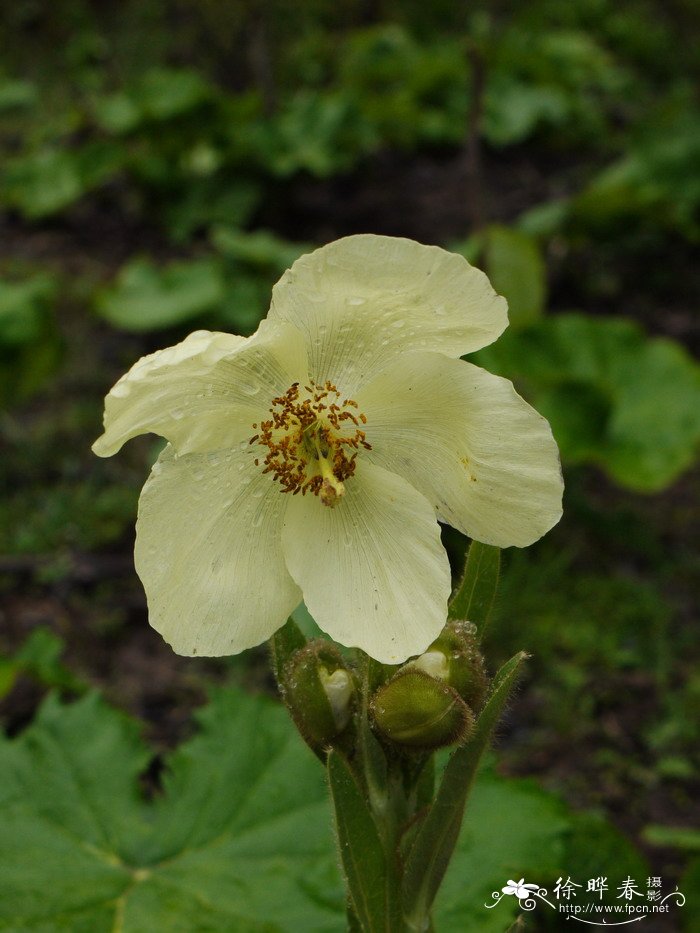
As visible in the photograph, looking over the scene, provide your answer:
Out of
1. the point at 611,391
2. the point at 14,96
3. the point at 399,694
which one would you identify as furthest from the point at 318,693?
the point at 14,96

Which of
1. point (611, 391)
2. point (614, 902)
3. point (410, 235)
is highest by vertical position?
point (611, 391)

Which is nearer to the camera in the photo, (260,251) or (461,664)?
(461,664)

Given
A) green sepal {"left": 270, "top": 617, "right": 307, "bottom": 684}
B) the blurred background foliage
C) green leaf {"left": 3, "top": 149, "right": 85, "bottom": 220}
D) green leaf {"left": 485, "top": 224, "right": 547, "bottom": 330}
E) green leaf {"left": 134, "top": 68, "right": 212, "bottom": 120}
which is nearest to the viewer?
green sepal {"left": 270, "top": 617, "right": 307, "bottom": 684}

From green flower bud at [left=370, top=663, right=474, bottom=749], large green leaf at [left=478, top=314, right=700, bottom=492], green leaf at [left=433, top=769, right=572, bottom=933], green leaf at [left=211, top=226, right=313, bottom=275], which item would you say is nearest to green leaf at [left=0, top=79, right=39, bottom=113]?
green leaf at [left=211, top=226, right=313, bottom=275]

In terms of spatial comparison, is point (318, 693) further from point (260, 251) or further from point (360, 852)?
point (260, 251)

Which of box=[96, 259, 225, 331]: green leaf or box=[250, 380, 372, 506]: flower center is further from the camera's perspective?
box=[96, 259, 225, 331]: green leaf

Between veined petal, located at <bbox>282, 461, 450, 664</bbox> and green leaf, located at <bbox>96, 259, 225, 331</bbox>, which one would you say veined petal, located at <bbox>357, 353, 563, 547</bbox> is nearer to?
veined petal, located at <bbox>282, 461, 450, 664</bbox>
